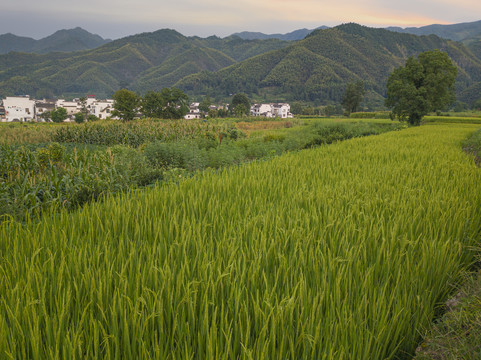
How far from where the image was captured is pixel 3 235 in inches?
111

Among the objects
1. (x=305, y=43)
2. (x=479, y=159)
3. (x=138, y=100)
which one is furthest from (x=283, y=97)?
(x=479, y=159)

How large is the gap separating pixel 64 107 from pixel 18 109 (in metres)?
15.7

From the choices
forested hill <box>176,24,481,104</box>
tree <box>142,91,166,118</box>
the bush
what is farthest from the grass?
forested hill <box>176,24,481,104</box>

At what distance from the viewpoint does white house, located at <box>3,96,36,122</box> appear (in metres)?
95.3

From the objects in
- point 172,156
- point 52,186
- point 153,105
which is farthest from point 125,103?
point 52,186

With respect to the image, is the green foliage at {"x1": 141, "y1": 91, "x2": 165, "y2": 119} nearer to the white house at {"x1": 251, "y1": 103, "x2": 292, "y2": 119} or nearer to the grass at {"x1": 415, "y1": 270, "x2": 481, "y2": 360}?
the white house at {"x1": 251, "y1": 103, "x2": 292, "y2": 119}

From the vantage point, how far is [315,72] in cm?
14812

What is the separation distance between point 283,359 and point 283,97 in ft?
493

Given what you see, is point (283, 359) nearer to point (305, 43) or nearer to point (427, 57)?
point (427, 57)

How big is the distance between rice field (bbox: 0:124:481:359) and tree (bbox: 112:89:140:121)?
2275 inches

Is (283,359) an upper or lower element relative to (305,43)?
lower

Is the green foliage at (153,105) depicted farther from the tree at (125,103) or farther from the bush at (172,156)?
the bush at (172,156)

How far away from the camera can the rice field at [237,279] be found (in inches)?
59.3

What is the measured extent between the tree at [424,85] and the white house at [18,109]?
105 m
